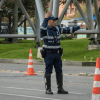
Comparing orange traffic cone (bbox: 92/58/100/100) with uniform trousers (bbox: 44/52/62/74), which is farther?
uniform trousers (bbox: 44/52/62/74)

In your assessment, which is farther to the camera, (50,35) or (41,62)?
(41,62)

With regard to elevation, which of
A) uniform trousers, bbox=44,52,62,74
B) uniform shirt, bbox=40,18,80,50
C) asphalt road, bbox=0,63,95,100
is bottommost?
asphalt road, bbox=0,63,95,100

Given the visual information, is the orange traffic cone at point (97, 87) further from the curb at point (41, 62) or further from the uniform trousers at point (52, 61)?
the curb at point (41, 62)

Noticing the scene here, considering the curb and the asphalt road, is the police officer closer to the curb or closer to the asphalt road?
the asphalt road

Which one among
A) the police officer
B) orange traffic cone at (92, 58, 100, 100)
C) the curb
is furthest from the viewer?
the curb

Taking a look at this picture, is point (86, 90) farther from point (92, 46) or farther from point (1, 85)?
point (92, 46)

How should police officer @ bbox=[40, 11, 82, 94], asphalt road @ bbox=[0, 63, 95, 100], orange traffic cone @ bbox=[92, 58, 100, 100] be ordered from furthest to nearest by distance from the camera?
1. police officer @ bbox=[40, 11, 82, 94]
2. asphalt road @ bbox=[0, 63, 95, 100]
3. orange traffic cone @ bbox=[92, 58, 100, 100]

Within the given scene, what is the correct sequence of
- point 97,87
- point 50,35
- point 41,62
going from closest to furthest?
point 97,87 → point 50,35 → point 41,62

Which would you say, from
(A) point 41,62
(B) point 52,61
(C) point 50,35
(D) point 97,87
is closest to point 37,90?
(B) point 52,61

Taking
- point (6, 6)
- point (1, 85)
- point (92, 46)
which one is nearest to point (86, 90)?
point (1, 85)

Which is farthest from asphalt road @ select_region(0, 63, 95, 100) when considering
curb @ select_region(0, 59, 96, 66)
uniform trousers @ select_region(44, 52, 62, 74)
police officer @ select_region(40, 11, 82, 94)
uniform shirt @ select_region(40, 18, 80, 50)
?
curb @ select_region(0, 59, 96, 66)

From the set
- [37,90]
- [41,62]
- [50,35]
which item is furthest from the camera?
[41,62]

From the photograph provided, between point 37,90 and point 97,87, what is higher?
point 97,87

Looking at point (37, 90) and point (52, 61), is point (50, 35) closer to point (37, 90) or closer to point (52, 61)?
Answer: point (52, 61)
